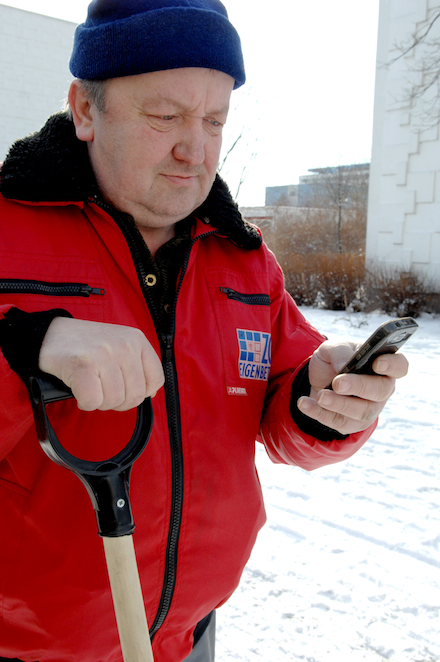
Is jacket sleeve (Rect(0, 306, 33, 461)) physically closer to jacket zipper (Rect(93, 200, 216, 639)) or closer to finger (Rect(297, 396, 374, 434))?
jacket zipper (Rect(93, 200, 216, 639))

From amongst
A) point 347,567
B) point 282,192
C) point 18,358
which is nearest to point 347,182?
point 347,567

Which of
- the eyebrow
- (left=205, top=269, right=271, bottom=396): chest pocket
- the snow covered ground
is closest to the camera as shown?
the eyebrow

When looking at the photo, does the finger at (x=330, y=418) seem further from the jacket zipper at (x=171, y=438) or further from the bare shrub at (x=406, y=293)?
the bare shrub at (x=406, y=293)

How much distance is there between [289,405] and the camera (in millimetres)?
Answer: 1439

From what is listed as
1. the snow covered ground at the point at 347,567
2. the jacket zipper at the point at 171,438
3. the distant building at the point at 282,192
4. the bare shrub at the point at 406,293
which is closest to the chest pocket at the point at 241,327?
the jacket zipper at the point at 171,438

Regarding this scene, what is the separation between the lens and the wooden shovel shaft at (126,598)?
33.9 inches

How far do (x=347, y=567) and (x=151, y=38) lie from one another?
8.39ft

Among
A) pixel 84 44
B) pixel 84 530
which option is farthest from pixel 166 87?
pixel 84 530

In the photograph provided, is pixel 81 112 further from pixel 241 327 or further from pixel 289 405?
pixel 289 405

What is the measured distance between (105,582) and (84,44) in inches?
48.5

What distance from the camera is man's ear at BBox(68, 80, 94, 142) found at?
1312 millimetres

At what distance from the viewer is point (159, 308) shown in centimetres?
133

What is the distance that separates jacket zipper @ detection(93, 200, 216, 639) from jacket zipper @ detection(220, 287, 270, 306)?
21cm

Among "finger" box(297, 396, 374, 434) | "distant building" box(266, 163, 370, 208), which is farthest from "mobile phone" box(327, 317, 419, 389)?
"distant building" box(266, 163, 370, 208)
